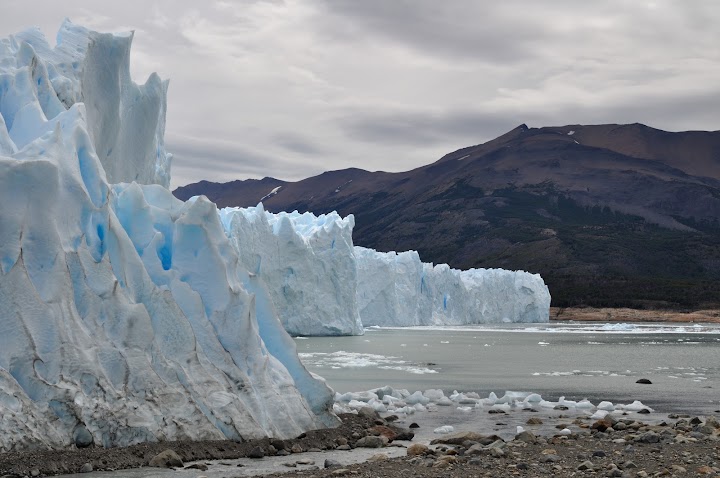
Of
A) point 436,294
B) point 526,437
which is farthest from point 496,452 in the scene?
point 436,294

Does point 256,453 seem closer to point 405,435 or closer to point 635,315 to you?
point 405,435

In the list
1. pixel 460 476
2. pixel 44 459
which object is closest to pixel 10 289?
pixel 44 459

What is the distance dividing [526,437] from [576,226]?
12442 cm

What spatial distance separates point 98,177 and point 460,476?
5.76 m

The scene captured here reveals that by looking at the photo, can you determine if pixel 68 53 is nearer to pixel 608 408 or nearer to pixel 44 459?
pixel 44 459

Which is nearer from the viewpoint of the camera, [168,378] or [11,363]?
[11,363]

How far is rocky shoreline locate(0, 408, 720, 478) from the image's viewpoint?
29.4ft

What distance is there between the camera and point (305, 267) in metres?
40.7

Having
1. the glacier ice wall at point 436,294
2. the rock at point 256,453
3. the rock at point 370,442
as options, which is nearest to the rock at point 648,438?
the rock at point 370,442

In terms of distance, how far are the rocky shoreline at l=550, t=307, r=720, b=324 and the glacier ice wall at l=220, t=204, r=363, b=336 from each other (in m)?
39.2

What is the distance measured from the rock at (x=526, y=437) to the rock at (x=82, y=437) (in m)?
5.71

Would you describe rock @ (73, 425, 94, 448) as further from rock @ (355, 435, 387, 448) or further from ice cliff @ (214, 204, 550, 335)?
ice cliff @ (214, 204, 550, 335)

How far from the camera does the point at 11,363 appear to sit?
8.93m

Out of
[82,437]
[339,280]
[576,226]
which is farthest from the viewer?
[576,226]
